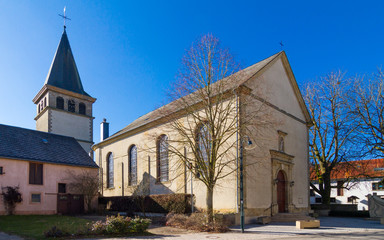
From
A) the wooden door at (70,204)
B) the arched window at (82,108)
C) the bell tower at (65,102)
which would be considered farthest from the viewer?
the arched window at (82,108)

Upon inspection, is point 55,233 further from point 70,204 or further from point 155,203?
point 70,204

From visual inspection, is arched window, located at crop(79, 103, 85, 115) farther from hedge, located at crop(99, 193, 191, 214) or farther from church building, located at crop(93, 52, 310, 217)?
hedge, located at crop(99, 193, 191, 214)

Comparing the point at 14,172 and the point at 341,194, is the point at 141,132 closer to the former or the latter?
the point at 14,172

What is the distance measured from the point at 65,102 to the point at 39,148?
14.8m

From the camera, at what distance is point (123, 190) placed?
29109mm

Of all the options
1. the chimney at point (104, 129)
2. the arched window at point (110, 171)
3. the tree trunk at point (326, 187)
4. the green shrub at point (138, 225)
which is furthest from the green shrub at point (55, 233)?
the chimney at point (104, 129)

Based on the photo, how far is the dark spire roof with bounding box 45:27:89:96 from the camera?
41281mm

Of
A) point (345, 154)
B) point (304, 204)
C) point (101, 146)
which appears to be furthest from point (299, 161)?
point (101, 146)

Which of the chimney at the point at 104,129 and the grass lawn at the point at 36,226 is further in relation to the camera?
the chimney at the point at 104,129

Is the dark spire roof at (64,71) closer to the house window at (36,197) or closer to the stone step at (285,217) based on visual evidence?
the house window at (36,197)

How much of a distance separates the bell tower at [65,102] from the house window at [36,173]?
46.1 ft

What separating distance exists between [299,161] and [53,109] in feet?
96.6

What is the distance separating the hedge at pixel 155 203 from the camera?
20609 mm

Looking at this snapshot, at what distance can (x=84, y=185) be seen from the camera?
2661 centimetres
